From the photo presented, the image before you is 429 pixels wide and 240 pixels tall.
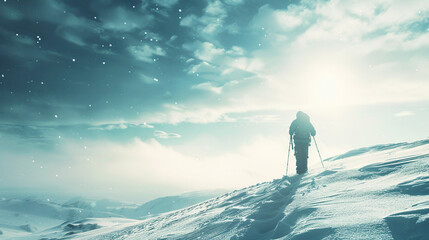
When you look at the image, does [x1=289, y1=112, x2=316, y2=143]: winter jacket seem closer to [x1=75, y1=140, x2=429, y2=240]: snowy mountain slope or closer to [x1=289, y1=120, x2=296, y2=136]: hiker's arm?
[x1=289, y1=120, x2=296, y2=136]: hiker's arm

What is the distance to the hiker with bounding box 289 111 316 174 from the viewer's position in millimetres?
11695

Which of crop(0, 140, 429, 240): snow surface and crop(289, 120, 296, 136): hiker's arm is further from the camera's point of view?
crop(289, 120, 296, 136): hiker's arm

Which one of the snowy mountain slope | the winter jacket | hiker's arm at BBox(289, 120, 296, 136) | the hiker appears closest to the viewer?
the snowy mountain slope

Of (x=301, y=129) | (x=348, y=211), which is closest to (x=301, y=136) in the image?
(x=301, y=129)

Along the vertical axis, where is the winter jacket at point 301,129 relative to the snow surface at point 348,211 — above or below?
above

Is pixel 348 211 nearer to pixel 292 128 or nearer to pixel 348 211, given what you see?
pixel 348 211

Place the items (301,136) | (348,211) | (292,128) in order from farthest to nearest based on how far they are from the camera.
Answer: (292,128) < (301,136) < (348,211)

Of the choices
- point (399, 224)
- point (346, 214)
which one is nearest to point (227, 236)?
point (346, 214)

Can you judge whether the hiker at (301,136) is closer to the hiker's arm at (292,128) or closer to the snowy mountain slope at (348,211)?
the hiker's arm at (292,128)

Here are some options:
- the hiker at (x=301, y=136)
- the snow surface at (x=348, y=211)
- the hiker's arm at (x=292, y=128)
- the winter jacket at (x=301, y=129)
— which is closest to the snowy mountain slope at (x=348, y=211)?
the snow surface at (x=348, y=211)

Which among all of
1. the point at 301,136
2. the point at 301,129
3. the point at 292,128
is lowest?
the point at 301,136

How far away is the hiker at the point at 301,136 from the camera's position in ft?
38.4

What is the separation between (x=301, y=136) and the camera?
38.8 feet

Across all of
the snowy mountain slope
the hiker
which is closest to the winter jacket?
the hiker
